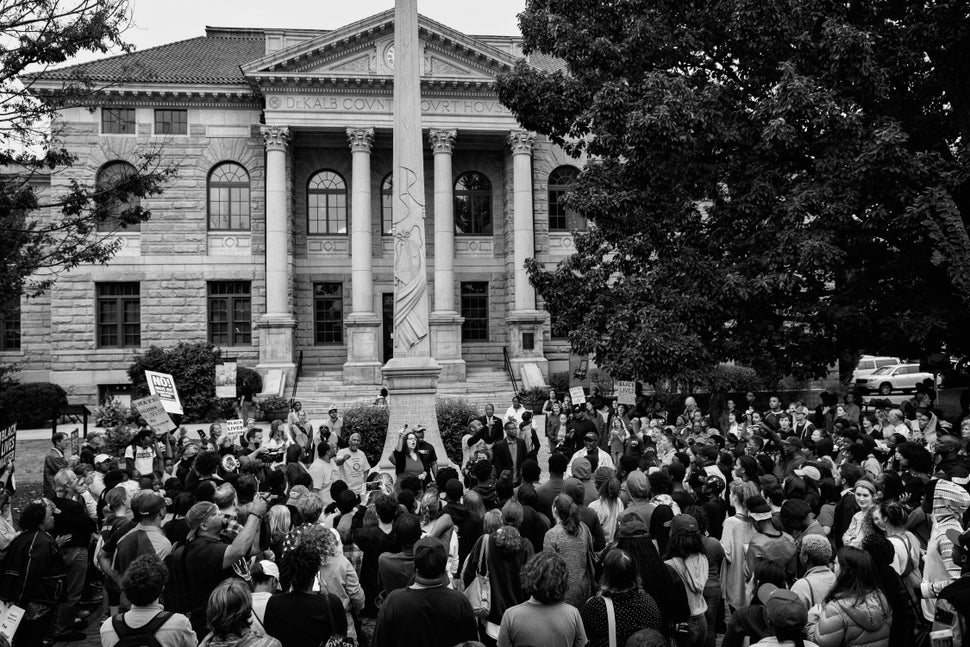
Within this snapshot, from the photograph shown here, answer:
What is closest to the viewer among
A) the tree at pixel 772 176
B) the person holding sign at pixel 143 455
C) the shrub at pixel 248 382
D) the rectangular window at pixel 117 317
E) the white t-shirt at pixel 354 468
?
the white t-shirt at pixel 354 468

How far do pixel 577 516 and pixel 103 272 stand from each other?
33.4 m

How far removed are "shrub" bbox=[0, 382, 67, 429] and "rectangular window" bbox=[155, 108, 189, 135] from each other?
12.1 meters

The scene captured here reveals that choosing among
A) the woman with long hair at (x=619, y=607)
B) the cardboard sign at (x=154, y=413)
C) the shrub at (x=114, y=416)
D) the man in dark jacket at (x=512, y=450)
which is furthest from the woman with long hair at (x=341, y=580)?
the shrub at (x=114, y=416)

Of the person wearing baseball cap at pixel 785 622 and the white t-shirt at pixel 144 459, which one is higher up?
the person wearing baseball cap at pixel 785 622

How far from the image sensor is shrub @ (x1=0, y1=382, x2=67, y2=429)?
29750mm

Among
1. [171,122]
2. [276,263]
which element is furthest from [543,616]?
[171,122]

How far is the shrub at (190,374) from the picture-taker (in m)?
30.2

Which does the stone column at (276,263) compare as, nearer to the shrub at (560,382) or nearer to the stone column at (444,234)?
the stone column at (444,234)

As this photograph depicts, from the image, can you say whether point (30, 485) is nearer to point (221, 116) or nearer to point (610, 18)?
point (610, 18)

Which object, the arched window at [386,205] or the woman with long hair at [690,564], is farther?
the arched window at [386,205]

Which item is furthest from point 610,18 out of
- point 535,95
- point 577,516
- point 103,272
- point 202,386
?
point 103,272

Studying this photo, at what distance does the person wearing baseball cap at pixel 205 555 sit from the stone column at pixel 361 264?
2703cm

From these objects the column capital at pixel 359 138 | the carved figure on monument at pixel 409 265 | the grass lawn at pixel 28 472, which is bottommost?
the grass lawn at pixel 28 472

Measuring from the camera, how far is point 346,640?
17.3 feet
